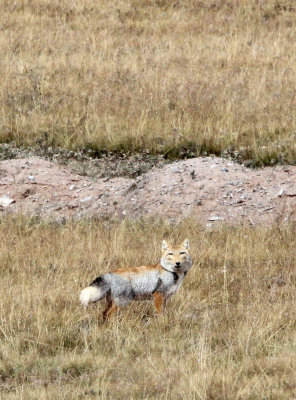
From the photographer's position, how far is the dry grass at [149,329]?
17.9ft

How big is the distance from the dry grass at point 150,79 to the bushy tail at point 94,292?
633 cm

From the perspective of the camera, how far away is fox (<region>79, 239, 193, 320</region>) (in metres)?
6.36

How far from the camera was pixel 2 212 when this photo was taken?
11.1m

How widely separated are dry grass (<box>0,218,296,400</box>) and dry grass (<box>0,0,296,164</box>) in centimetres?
436

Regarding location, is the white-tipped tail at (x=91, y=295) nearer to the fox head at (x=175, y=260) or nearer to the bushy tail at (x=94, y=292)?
the bushy tail at (x=94, y=292)

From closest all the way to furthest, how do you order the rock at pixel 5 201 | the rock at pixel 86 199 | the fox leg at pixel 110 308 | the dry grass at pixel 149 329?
the dry grass at pixel 149 329 < the fox leg at pixel 110 308 < the rock at pixel 86 199 < the rock at pixel 5 201

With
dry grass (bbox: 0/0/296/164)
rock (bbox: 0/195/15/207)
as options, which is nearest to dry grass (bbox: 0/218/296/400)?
rock (bbox: 0/195/15/207)

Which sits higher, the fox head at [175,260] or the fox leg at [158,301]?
the fox head at [175,260]

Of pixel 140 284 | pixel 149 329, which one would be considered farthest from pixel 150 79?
pixel 149 329

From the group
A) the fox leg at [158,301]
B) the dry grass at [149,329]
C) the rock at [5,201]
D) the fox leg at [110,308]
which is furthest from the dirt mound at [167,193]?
the fox leg at [110,308]

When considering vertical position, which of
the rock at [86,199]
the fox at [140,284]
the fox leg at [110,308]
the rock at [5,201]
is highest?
the fox at [140,284]

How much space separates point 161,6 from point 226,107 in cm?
902

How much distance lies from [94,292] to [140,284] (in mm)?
404

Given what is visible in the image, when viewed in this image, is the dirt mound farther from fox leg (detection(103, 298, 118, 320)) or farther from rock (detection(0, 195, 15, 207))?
fox leg (detection(103, 298, 118, 320))
